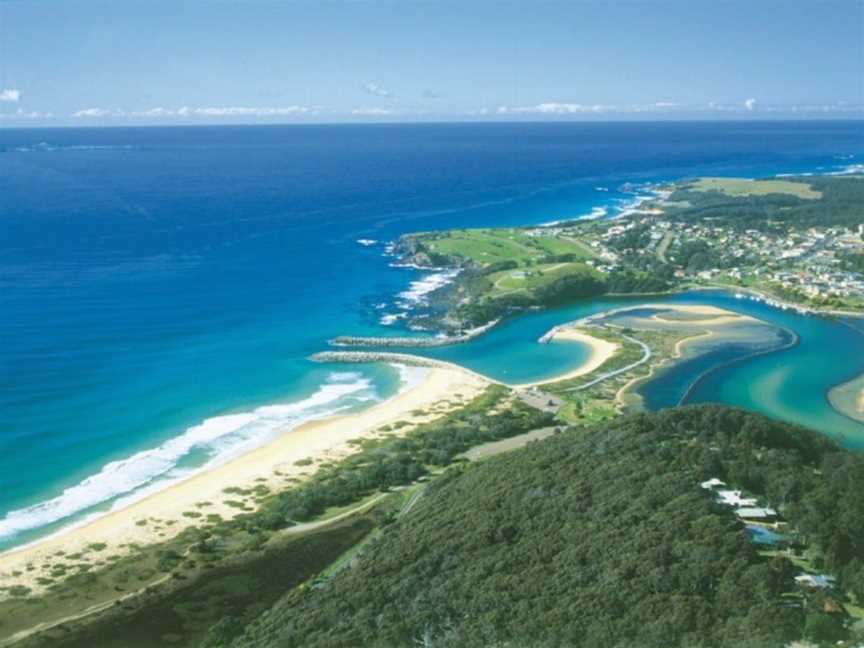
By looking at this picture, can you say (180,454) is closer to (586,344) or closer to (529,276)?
(586,344)

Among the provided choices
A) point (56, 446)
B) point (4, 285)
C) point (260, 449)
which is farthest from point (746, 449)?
point (4, 285)

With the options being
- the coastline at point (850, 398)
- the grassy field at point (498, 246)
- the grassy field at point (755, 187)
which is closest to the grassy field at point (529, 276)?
the grassy field at point (498, 246)

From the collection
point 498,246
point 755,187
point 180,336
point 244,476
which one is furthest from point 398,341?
point 755,187

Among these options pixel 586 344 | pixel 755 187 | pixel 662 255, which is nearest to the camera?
pixel 586 344

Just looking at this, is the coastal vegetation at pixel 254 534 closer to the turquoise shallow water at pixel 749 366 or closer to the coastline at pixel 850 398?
the turquoise shallow water at pixel 749 366

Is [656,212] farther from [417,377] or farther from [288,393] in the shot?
[288,393]

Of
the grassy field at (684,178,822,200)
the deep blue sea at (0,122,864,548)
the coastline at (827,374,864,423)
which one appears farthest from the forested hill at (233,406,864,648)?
the grassy field at (684,178,822,200)

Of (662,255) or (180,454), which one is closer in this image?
(180,454)

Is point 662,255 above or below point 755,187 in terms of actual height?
below
